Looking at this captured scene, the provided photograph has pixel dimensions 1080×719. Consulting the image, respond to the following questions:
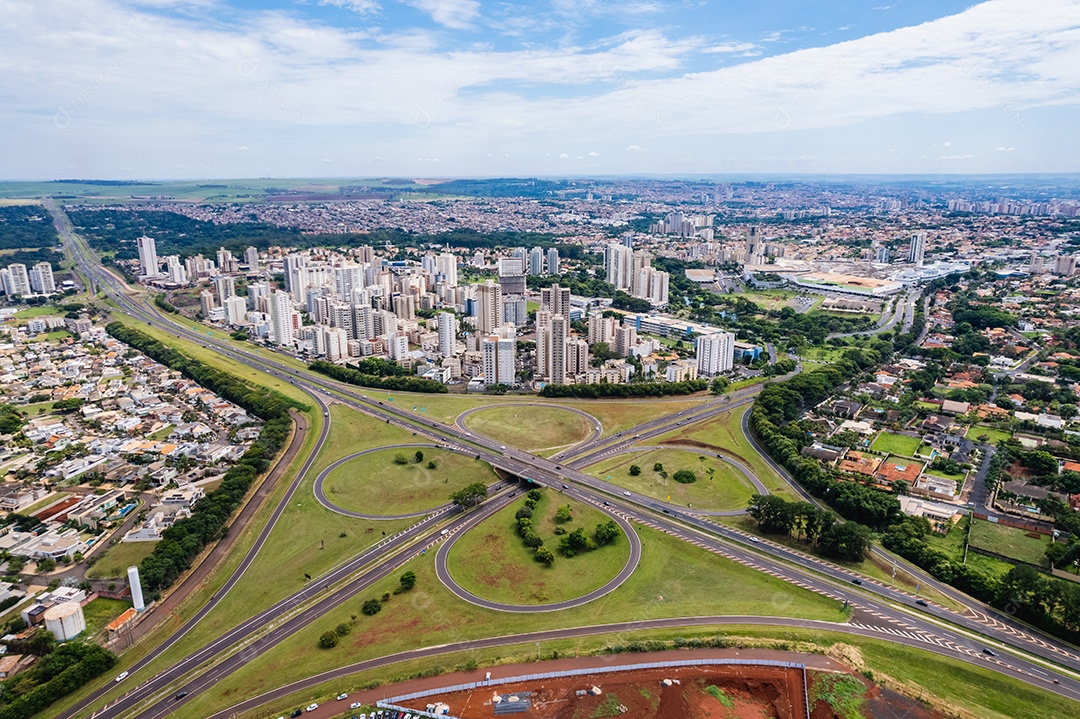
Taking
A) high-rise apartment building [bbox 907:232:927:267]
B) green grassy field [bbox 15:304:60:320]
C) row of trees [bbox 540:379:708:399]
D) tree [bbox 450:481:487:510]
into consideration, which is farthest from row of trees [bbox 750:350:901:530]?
green grassy field [bbox 15:304:60:320]

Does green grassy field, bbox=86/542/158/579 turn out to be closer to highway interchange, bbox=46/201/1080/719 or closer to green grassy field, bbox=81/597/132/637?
green grassy field, bbox=81/597/132/637

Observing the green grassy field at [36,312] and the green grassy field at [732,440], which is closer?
the green grassy field at [732,440]

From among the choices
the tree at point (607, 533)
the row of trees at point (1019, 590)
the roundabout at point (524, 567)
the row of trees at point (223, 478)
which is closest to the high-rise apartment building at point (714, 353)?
the roundabout at point (524, 567)

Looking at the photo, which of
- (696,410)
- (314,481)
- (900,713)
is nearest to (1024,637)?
(900,713)

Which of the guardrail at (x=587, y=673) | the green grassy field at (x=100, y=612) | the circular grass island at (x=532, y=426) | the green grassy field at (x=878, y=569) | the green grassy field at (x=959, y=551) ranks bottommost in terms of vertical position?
the green grassy field at (x=959, y=551)

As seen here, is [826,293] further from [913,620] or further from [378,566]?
[378,566]

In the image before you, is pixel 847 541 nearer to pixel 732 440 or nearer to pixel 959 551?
pixel 959 551

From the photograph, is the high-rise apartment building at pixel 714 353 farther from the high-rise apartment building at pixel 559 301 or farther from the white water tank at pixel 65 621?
the white water tank at pixel 65 621
